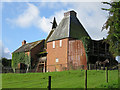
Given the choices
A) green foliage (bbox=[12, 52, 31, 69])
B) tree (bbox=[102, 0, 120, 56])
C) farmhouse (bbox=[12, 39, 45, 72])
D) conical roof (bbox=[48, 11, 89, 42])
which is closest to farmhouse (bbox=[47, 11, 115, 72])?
conical roof (bbox=[48, 11, 89, 42])

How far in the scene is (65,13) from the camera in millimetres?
43156

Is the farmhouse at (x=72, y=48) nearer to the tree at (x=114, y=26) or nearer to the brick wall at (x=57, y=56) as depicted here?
the brick wall at (x=57, y=56)

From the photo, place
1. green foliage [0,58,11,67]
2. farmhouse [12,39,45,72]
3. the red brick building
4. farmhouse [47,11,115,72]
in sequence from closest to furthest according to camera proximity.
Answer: farmhouse [47,11,115,72] < the red brick building < farmhouse [12,39,45,72] < green foliage [0,58,11,67]

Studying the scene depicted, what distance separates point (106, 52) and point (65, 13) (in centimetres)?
1224

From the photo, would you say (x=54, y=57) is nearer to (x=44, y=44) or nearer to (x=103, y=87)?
(x=44, y=44)

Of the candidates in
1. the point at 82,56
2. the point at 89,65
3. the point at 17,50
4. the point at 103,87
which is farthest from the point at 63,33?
the point at 103,87

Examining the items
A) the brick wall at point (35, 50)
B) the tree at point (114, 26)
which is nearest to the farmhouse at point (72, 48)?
the brick wall at point (35, 50)

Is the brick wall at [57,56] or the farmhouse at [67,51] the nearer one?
the farmhouse at [67,51]

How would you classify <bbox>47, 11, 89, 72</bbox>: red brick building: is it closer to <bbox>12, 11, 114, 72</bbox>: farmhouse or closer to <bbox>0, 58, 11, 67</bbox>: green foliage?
<bbox>12, 11, 114, 72</bbox>: farmhouse

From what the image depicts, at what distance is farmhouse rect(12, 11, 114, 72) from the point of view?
35594 millimetres

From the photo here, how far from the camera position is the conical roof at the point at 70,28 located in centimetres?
3985

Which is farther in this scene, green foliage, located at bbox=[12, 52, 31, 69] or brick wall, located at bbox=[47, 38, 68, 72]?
green foliage, located at bbox=[12, 52, 31, 69]

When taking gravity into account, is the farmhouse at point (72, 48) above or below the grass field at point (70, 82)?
above

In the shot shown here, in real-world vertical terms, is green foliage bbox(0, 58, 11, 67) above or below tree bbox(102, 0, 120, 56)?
below
